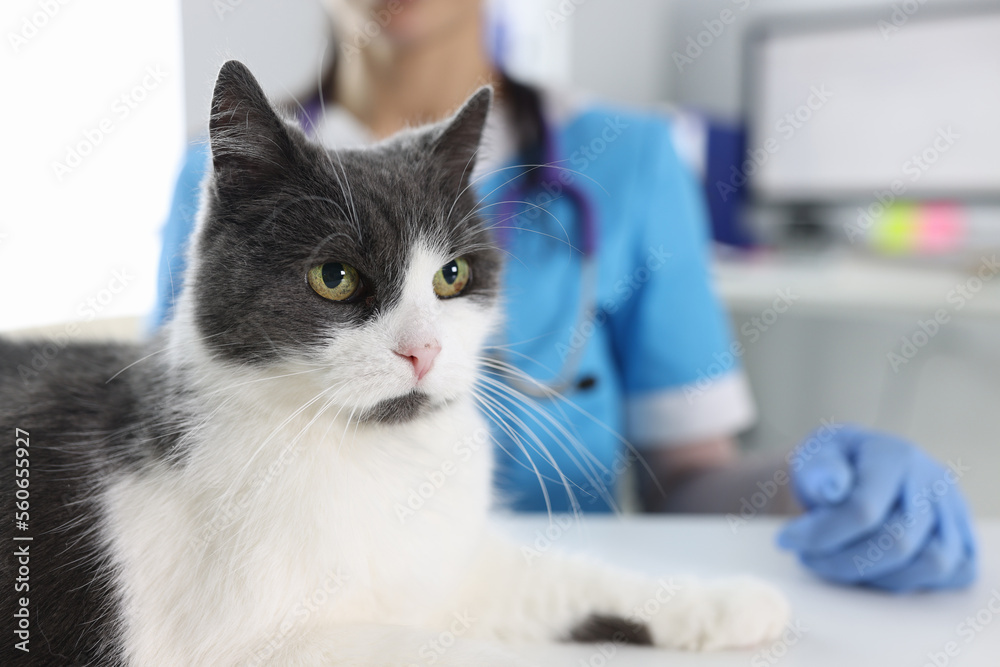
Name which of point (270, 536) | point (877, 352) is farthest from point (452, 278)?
point (877, 352)

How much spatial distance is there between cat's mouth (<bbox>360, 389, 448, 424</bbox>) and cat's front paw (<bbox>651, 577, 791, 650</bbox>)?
26 centimetres

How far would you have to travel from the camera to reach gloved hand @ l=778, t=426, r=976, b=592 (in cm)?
66

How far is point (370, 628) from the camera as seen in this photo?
16.6 inches

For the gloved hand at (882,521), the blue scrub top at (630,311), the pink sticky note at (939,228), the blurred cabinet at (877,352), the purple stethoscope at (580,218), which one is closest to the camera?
the gloved hand at (882,521)

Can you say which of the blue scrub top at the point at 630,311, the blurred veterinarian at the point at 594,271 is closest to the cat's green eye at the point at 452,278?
the blurred veterinarian at the point at 594,271

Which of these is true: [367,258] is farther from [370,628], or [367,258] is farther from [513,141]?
[513,141]

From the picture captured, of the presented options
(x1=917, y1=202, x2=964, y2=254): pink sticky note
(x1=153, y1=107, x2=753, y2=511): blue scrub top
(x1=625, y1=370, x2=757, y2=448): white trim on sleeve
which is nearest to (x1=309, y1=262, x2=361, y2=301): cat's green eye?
(x1=153, y1=107, x2=753, y2=511): blue scrub top

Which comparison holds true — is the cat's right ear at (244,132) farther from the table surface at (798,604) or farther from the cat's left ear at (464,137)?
the table surface at (798,604)

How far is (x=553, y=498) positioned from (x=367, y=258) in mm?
720

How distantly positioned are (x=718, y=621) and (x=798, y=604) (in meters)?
0.15

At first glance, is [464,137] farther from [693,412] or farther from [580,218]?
[693,412]

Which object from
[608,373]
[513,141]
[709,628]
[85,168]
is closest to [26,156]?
[85,168]

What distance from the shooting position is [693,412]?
1183mm

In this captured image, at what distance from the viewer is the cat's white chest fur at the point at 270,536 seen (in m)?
0.40
